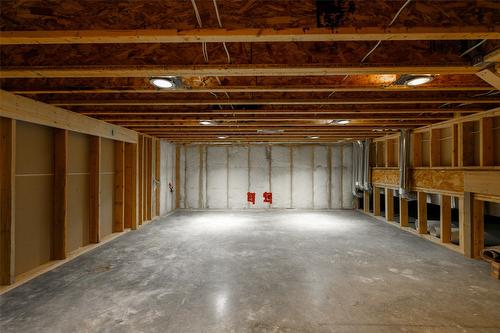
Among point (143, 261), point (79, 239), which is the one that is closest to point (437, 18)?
point (143, 261)

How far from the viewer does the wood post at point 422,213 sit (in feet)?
18.0

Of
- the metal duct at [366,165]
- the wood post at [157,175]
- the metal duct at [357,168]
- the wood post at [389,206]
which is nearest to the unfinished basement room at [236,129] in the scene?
the wood post at [389,206]

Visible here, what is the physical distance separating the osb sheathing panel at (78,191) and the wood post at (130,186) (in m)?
1.27

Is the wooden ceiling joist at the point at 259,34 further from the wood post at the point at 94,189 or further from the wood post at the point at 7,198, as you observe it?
the wood post at the point at 94,189

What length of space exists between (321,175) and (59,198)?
7435 millimetres

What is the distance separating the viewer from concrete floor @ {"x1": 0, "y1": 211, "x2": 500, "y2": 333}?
2.27 meters

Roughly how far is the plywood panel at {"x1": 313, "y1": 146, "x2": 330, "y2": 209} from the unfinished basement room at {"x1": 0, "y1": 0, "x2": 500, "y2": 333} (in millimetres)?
2436

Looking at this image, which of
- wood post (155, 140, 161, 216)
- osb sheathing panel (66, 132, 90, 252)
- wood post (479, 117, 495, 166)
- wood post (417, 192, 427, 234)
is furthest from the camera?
wood post (155, 140, 161, 216)

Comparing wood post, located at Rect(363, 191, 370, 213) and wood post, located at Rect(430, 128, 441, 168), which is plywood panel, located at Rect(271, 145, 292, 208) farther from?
wood post, located at Rect(430, 128, 441, 168)

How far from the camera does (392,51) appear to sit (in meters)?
2.21

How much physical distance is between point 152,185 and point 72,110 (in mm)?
3292

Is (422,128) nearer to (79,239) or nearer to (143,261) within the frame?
(143,261)

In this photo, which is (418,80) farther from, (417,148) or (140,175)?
(140,175)

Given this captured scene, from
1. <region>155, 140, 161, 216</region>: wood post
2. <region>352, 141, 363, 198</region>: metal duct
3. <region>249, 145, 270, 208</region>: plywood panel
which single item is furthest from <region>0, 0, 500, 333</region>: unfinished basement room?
<region>249, 145, 270, 208</region>: plywood panel
